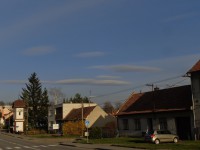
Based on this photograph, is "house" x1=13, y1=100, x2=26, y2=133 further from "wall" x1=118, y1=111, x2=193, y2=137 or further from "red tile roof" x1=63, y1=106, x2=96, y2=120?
"wall" x1=118, y1=111, x2=193, y2=137

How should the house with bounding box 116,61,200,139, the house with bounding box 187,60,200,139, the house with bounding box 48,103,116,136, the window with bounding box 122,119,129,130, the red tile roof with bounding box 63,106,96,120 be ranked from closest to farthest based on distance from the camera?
the house with bounding box 187,60,200,139 < the house with bounding box 116,61,200,139 < the window with bounding box 122,119,129,130 < the house with bounding box 48,103,116,136 < the red tile roof with bounding box 63,106,96,120

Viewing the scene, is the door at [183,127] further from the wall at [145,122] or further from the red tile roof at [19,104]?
the red tile roof at [19,104]

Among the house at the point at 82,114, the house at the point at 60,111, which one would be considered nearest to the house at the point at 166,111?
the house at the point at 82,114

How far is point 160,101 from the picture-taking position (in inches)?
1924

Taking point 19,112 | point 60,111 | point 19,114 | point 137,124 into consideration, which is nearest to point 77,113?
point 60,111

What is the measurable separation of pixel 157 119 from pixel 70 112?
42.1 meters

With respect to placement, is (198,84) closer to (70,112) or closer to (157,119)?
(157,119)

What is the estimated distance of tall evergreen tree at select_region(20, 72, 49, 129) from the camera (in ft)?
341


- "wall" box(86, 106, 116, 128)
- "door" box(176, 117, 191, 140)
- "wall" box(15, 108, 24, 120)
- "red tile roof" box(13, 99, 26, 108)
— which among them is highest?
"red tile roof" box(13, 99, 26, 108)

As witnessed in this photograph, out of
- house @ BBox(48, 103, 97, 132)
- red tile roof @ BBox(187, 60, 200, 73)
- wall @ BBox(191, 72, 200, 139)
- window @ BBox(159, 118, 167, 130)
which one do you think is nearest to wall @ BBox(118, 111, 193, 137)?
window @ BBox(159, 118, 167, 130)

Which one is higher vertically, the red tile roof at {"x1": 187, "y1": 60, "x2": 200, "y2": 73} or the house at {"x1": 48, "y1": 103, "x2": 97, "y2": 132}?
the red tile roof at {"x1": 187, "y1": 60, "x2": 200, "y2": 73}

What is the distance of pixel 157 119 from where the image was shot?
46500 millimetres

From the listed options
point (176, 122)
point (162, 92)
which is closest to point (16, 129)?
point (162, 92)

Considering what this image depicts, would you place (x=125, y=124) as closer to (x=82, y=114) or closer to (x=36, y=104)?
(x=82, y=114)
